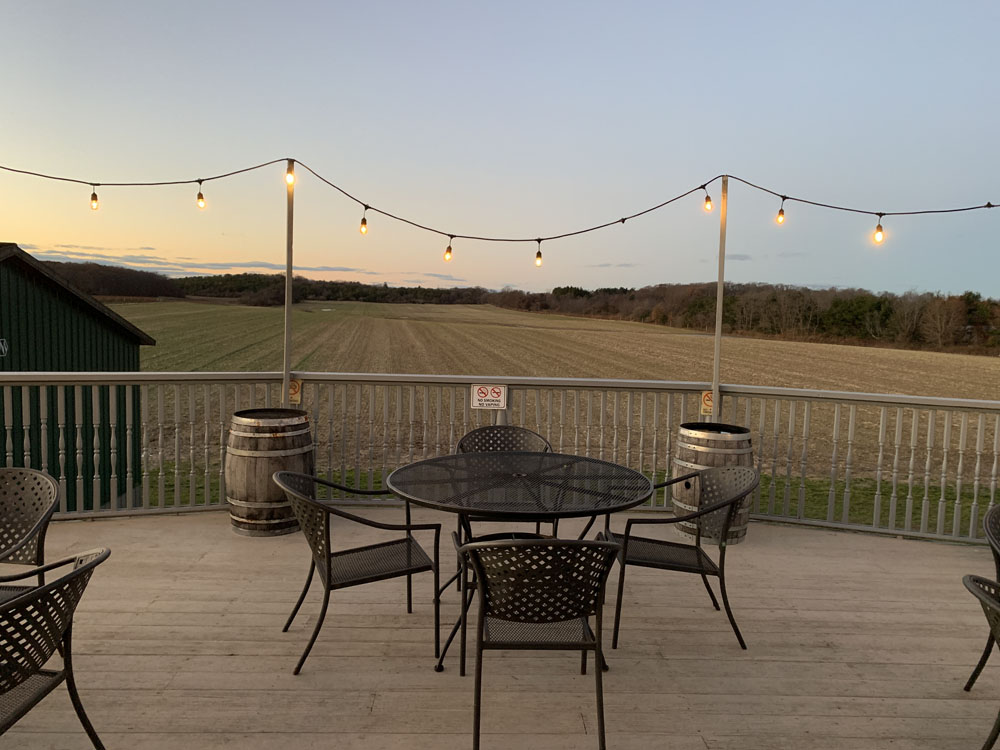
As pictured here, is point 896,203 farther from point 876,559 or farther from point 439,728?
point 439,728

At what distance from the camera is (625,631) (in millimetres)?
3016

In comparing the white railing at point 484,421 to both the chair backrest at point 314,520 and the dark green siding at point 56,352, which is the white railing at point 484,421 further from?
the chair backrest at point 314,520

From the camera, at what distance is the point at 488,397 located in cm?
500

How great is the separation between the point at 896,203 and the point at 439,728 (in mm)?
16786

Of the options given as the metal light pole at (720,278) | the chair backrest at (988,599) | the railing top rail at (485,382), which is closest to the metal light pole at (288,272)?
the railing top rail at (485,382)

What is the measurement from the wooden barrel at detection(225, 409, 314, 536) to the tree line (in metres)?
16.9

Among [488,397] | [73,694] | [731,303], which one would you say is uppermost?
[731,303]

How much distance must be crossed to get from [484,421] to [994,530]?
463 inches

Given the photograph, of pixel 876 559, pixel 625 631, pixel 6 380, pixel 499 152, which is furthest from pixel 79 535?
pixel 499 152

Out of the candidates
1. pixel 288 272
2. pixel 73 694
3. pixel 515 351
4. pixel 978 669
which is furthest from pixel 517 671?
pixel 515 351

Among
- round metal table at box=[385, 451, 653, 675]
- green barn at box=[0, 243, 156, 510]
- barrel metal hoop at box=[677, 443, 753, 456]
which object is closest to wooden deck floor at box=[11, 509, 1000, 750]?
round metal table at box=[385, 451, 653, 675]

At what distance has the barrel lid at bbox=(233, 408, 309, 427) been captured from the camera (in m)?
4.24

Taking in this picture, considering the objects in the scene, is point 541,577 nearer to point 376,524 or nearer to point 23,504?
point 376,524

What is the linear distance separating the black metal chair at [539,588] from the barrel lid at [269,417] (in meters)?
2.61
